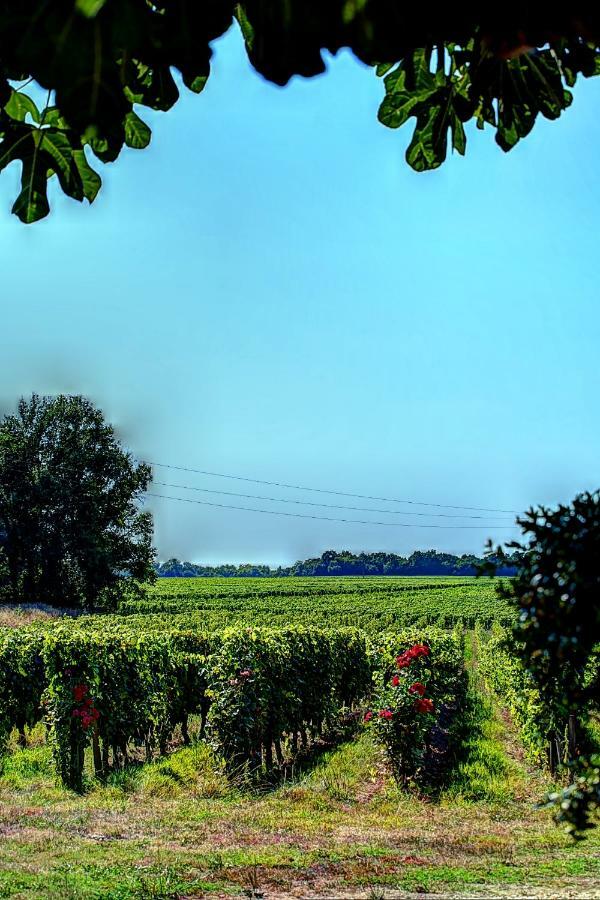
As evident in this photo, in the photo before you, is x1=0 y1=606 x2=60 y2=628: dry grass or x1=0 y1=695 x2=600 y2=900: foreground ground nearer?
x1=0 y1=695 x2=600 y2=900: foreground ground

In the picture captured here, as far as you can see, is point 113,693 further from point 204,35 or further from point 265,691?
point 204,35

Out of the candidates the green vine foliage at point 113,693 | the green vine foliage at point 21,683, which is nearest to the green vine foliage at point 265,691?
the green vine foliage at point 113,693

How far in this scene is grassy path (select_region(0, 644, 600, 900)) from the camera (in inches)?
258

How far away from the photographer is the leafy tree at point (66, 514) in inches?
1791

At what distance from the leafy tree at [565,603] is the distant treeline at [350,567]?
12755 centimetres

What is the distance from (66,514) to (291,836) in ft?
133

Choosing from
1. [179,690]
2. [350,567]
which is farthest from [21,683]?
[350,567]

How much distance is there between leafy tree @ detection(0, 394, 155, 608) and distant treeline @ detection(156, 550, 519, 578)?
8228 centimetres

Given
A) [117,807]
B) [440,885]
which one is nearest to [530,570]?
[440,885]

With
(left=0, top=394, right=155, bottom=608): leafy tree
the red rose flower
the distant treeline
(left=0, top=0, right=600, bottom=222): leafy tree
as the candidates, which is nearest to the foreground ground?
the red rose flower

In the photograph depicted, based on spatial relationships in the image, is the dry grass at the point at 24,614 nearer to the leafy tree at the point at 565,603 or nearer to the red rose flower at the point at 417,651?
the red rose flower at the point at 417,651

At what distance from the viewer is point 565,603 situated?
2.73m

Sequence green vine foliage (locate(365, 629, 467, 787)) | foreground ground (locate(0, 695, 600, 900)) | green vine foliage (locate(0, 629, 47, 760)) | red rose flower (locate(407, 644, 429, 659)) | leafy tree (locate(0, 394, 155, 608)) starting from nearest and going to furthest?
foreground ground (locate(0, 695, 600, 900)) → green vine foliage (locate(365, 629, 467, 787)) → red rose flower (locate(407, 644, 429, 659)) → green vine foliage (locate(0, 629, 47, 760)) → leafy tree (locate(0, 394, 155, 608))

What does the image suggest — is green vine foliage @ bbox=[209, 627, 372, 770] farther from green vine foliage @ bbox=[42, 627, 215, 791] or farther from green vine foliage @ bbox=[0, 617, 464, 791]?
green vine foliage @ bbox=[42, 627, 215, 791]
